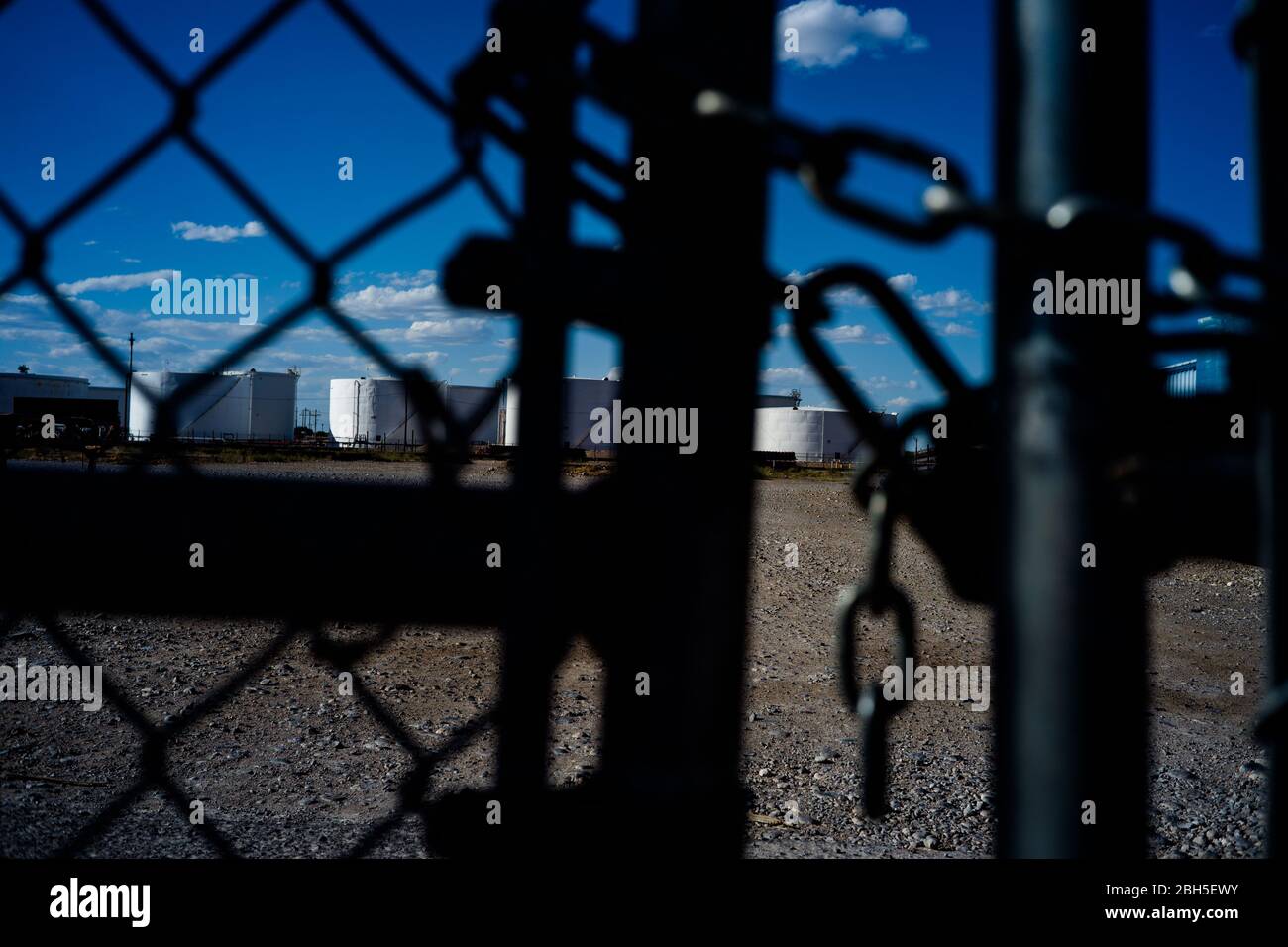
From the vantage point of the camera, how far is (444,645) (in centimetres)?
425

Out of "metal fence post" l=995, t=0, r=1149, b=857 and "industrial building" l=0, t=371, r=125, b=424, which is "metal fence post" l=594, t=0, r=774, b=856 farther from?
"industrial building" l=0, t=371, r=125, b=424

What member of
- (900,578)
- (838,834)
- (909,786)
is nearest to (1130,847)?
(838,834)

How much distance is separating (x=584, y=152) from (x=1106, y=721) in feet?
1.71

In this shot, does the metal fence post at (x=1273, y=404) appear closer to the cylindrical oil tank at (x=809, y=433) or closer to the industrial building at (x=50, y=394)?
the industrial building at (x=50, y=394)

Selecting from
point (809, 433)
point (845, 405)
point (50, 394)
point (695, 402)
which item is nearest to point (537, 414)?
point (695, 402)

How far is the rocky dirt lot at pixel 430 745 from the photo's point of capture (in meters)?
2.13

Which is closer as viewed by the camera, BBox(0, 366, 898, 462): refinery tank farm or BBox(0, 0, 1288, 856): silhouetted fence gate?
BBox(0, 0, 1288, 856): silhouetted fence gate

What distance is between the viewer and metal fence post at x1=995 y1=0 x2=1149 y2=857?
1.73 feet

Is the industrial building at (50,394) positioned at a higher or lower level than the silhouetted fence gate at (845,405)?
higher

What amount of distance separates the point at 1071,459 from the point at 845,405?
0.52ft

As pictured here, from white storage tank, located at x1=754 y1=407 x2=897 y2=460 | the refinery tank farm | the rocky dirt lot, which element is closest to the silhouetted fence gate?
the rocky dirt lot

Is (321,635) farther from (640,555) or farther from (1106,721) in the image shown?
(1106,721)

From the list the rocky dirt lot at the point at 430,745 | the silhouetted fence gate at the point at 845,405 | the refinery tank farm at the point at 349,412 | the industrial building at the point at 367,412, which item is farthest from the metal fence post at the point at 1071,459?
the industrial building at the point at 367,412

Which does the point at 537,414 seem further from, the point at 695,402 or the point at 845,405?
the point at 845,405
